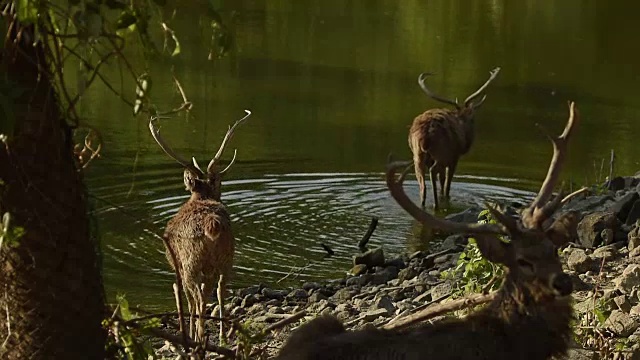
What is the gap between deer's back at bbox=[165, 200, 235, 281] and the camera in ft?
35.6

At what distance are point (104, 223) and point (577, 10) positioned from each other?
87.3ft

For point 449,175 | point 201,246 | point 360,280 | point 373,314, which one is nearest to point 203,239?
point 201,246

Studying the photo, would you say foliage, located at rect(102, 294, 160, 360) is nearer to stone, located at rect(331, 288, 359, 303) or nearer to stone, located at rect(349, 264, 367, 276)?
stone, located at rect(331, 288, 359, 303)

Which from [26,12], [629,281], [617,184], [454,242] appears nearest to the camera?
[26,12]

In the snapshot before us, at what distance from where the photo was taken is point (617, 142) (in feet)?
69.6

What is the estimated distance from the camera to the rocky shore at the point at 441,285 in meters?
8.73

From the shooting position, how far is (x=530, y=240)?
5.72 m

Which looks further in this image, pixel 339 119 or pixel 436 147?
pixel 339 119

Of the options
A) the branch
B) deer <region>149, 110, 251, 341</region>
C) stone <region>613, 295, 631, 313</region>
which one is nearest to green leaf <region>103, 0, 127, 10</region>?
the branch

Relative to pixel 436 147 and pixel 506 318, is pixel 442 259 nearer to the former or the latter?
pixel 436 147

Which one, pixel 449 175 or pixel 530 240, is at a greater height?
pixel 530 240

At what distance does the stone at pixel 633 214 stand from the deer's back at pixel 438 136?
474 centimetres

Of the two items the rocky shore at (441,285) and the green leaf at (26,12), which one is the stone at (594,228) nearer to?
the rocky shore at (441,285)

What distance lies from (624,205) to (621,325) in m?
5.66
